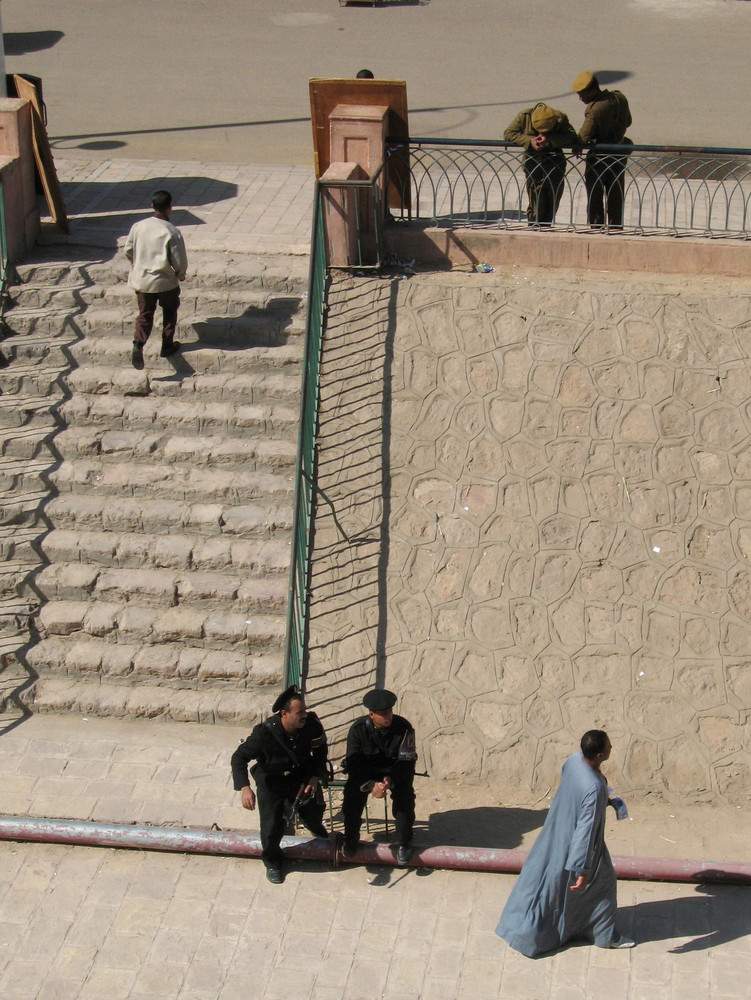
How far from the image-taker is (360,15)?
20.0 m

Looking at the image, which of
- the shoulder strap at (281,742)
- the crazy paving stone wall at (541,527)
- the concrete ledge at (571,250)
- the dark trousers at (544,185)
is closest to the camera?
the shoulder strap at (281,742)

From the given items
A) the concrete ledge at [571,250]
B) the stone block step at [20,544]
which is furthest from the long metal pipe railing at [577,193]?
the stone block step at [20,544]

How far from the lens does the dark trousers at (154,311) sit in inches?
390

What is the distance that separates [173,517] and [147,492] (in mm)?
372

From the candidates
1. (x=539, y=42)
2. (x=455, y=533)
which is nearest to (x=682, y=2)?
(x=539, y=42)

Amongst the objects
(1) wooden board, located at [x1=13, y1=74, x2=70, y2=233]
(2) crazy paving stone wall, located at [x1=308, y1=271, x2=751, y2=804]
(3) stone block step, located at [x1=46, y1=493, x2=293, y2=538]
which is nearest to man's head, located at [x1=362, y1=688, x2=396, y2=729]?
(2) crazy paving stone wall, located at [x1=308, y1=271, x2=751, y2=804]

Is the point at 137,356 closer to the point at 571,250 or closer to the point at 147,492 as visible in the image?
the point at 147,492

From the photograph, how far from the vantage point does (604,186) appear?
433 inches

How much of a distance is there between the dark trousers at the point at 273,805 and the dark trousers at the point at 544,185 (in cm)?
588

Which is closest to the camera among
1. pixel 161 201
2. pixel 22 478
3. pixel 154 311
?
pixel 161 201

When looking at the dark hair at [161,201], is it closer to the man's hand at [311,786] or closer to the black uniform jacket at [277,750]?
the black uniform jacket at [277,750]

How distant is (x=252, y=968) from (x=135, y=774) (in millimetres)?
1883

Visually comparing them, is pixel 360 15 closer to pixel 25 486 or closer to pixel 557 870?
pixel 25 486

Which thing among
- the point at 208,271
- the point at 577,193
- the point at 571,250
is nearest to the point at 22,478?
the point at 208,271
